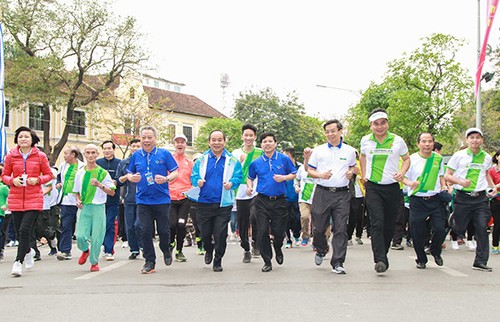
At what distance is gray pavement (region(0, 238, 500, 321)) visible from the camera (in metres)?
5.48

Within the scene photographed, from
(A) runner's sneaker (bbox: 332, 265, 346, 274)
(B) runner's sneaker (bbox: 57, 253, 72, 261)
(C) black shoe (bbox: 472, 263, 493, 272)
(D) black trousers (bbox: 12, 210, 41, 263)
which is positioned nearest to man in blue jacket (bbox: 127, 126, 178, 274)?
(D) black trousers (bbox: 12, 210, 41, 263)

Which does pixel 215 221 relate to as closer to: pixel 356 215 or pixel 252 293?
pixel 252 293

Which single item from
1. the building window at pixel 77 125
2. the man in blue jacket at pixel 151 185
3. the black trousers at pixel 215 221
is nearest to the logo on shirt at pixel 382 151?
the black trousers at pixel 215 221

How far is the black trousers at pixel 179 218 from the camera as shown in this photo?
10148 millimetres

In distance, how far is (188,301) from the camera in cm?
614

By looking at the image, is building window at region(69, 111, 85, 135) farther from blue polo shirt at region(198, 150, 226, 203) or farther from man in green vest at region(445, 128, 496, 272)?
man in green vest at region(445, 128, 496, 272)

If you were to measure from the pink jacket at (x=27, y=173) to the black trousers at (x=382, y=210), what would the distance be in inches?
171

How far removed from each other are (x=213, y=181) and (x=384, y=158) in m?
2.35

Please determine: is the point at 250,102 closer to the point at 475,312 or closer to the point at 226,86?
the point at 226,86

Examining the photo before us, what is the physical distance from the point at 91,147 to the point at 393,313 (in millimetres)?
5456

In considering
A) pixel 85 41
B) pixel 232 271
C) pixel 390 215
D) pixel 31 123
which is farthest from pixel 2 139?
pixel 31 123

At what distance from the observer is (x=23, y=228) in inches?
332

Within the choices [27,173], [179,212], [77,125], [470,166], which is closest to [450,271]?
[470,166]

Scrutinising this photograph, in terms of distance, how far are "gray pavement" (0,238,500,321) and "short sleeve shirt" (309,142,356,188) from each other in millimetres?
1178
